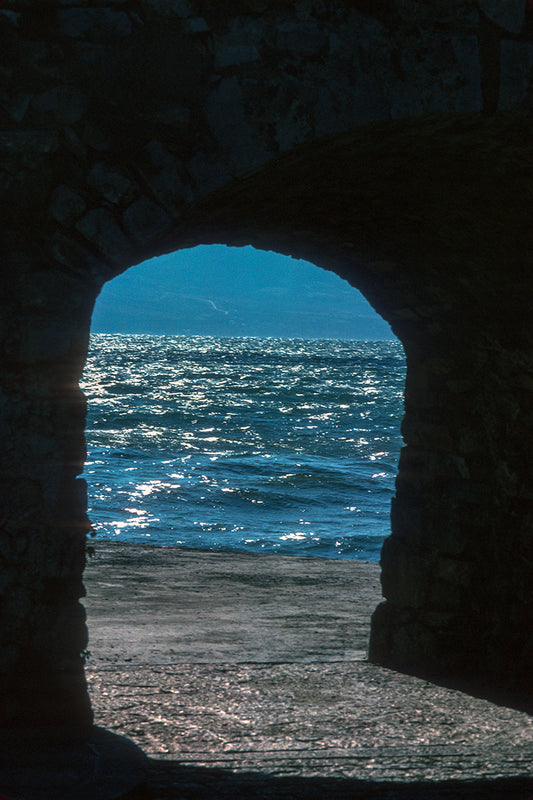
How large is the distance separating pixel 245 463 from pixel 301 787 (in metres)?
14.0

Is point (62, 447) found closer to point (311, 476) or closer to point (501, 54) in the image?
point (501, 54)

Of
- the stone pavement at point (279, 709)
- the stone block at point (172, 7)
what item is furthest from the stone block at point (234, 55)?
the stone pavement at point (279, 709)

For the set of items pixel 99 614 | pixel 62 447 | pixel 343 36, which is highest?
pixel 343 36

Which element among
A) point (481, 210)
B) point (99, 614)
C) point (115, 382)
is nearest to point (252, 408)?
point (115, 382)

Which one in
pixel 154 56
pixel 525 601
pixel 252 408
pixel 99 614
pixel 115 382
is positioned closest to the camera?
pixel 154 56

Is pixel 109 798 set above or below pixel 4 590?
below

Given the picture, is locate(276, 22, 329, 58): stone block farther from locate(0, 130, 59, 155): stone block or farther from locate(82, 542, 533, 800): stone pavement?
locate(82, 542, 533, 800): stone pavement

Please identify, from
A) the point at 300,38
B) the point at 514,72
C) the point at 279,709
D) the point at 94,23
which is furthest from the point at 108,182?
the point at 279,709

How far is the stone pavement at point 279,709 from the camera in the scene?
3.03m

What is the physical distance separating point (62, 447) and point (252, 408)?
25.3m

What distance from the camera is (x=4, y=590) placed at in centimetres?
294

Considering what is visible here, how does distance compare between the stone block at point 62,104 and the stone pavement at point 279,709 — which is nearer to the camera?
the stone block at point 62,104

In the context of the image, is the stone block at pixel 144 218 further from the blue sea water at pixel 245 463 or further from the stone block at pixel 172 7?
the blue sea water at pixel 245 463

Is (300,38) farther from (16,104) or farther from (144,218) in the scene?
(16,104)
